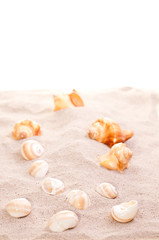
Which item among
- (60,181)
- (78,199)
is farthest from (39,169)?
(78,199)

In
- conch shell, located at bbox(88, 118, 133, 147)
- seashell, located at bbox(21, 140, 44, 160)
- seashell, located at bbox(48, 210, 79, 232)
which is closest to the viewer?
seashell, located at bbox(48, 210, 79, 232)

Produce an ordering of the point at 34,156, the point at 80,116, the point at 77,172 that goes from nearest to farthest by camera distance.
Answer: the point at 77,172 < the point at 34,156 < the point at 80,116

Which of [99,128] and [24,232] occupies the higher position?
[99,128]

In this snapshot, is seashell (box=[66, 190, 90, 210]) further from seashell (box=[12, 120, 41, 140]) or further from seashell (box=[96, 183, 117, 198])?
seashell (box=[12, 120, 41, 140])

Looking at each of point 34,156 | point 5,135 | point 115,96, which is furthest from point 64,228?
point 115,96

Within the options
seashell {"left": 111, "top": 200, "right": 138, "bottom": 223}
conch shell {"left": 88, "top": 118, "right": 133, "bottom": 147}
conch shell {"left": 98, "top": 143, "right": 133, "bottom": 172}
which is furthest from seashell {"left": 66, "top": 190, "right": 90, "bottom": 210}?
conch shell {"left": 88, "top": 118, "right": 133, "bottom": 147}

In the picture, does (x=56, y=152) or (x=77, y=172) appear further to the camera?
(x=56, y=152)

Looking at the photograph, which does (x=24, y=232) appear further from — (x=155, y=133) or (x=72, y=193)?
(x=155, y=133)
